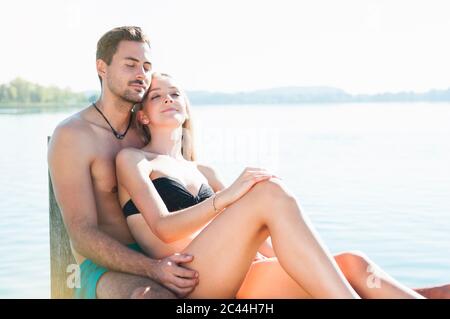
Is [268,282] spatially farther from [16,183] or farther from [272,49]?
[272,49]

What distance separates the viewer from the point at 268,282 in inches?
124

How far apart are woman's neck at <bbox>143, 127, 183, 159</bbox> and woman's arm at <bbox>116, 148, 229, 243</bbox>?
0.68 ft

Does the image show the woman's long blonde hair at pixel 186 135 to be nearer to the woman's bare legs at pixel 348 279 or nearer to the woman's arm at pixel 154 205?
the woman's arm at pixel 154 205

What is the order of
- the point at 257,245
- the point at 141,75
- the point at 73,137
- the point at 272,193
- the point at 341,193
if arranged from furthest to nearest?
the point at 341,193, the point at 141,75, the point at 73,137, the point at 257,245, the point at 272,193

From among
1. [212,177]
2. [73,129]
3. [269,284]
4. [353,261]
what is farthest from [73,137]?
[353,261]

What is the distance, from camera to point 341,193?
10.8 metres

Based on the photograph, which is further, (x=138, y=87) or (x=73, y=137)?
(x=138, y=87)

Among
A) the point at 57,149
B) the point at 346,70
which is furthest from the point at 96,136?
the point at 346,70

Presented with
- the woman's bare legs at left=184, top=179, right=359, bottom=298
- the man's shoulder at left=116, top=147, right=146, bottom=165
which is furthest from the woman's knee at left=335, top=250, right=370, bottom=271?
the man's shoulder at left=116, top=147, right=146, bottom=165

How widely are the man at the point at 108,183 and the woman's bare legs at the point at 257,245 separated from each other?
0.31 feet

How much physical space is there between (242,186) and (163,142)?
79 centimetres

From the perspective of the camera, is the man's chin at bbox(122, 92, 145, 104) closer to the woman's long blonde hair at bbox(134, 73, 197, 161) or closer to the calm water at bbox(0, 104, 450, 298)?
the woman's long blonde hair at bbox(134, 73, 197, 161)

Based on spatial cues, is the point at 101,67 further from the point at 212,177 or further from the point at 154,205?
the point at 154,205

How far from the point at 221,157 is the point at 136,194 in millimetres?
12440
